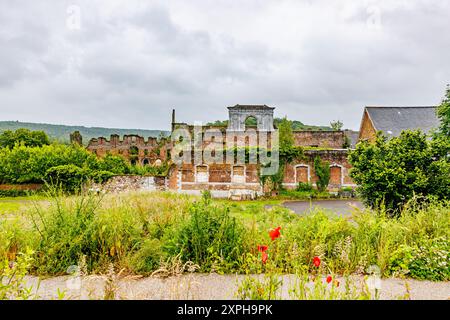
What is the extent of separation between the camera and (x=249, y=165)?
20.8 metres

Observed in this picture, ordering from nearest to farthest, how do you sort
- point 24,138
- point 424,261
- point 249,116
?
point 424,261, point 249,116, point 24,138

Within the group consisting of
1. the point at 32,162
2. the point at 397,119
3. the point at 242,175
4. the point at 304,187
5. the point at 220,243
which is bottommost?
the point at 304,187

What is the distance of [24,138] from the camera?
117 feet

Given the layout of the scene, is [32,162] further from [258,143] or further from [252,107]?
[252,107]

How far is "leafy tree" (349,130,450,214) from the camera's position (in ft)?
28.0

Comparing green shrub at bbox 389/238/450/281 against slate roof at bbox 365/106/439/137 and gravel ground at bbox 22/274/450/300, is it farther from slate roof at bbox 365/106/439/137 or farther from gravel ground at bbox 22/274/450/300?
slate roof at bbox 365/106/439/137

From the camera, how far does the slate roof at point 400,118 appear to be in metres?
24.9

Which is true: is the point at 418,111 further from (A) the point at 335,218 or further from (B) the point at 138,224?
(B) the point at 138,224

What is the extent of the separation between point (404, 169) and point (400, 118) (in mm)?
20054

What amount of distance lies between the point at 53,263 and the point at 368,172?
8.17 metres

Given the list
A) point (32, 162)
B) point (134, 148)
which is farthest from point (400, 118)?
point (134, 148)

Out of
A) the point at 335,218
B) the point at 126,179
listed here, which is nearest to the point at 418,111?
the point at 126,179

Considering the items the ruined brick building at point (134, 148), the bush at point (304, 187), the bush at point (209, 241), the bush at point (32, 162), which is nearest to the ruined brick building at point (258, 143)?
the ruined brick building at point (134, 148)

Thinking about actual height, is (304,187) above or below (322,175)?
below
